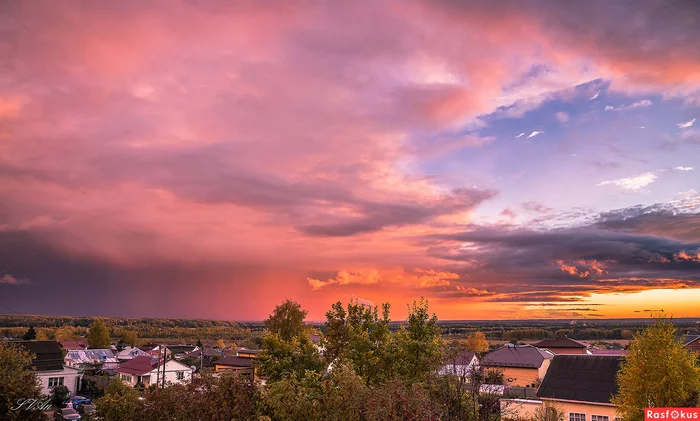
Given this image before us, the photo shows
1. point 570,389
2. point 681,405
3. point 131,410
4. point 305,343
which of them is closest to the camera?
point 131,410

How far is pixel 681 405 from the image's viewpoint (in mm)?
28312

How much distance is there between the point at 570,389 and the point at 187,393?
124 feet

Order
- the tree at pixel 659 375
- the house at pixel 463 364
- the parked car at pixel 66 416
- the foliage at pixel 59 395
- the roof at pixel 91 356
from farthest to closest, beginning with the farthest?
the roof at pixel 91 356, the foliage at pixel 59 395, the parked car at pixel 66 416, the tree at pixel 659 375, the house at pixel 463 364

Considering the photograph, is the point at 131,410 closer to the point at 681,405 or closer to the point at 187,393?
the point at 187,393

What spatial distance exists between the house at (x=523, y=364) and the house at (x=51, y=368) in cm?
5928

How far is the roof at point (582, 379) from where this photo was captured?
138 feet

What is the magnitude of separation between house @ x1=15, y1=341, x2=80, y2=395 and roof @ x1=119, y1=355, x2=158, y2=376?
8267 mm

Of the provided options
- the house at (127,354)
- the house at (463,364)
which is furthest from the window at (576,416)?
the house at (127,354)

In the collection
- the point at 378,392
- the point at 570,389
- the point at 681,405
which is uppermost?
the point at 378,392

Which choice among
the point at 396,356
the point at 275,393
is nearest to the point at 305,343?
the point at 396,356

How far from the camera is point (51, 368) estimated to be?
66.1m

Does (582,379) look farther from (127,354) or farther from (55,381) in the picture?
(127,354)

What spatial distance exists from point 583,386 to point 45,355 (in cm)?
7077

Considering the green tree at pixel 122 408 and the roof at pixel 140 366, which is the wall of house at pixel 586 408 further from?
the roof at pixel 140 366
